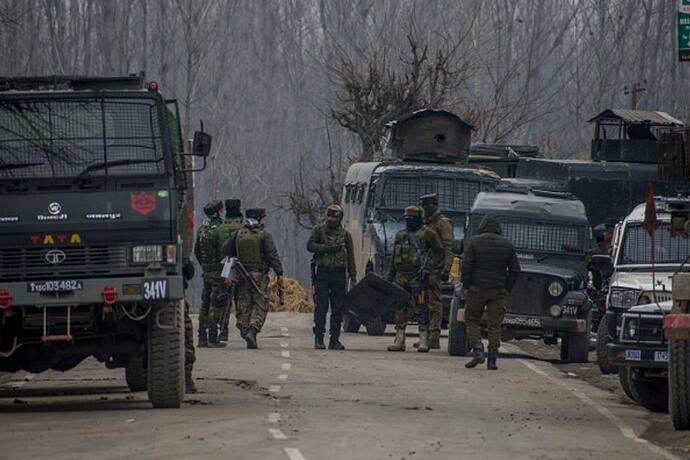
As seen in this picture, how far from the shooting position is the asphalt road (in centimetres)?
1324

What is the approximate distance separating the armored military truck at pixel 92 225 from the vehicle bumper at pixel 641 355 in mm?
4109

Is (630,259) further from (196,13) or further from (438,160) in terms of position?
(196,13)

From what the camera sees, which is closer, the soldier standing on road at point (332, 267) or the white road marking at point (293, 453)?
the white road marking at point (293, 453)

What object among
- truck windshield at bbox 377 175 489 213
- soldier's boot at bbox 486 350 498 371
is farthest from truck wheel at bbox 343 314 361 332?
soldier's boot at bbox 486 350 498 371

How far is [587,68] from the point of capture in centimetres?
7262

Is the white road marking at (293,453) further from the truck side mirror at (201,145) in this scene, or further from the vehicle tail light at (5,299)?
the truck side mirror at (201,145)

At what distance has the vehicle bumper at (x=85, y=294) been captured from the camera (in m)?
16.0

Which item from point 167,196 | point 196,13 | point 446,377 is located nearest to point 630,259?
point 446,377

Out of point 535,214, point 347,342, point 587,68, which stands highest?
point 587,68

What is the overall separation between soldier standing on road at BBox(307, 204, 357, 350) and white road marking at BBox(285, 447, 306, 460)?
12.5 metres

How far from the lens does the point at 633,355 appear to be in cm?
1694

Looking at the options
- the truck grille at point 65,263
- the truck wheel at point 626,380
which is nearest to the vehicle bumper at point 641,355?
the truck wheel at point 626,380

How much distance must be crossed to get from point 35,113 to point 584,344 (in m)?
10.4

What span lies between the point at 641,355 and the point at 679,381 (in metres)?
1.53
